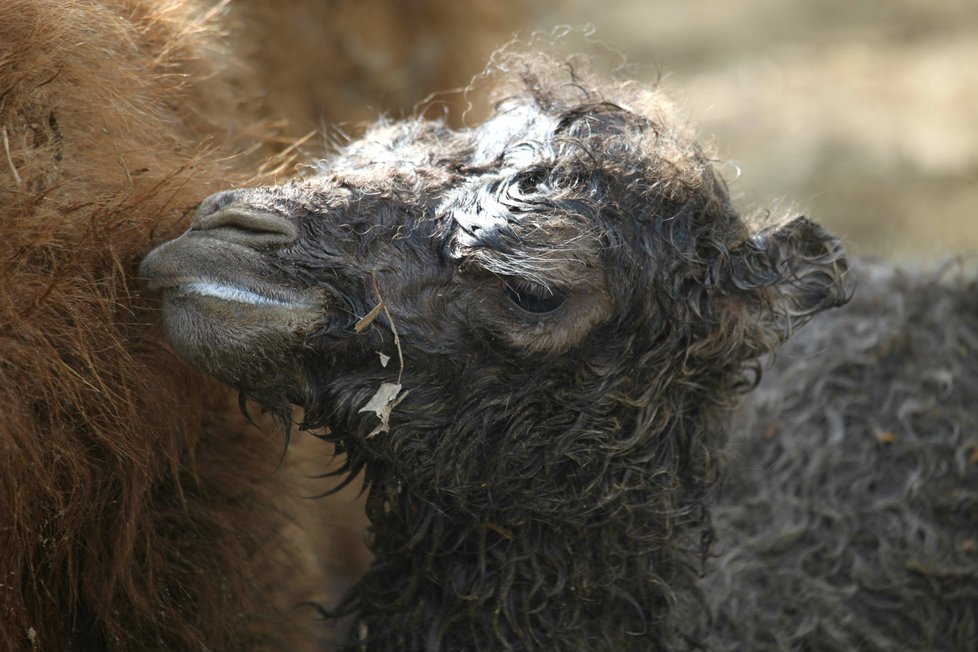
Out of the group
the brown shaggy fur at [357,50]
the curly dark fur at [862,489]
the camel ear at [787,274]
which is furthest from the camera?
the brown shaggy fur at [357,50]

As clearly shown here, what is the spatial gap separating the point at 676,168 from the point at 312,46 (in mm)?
2275

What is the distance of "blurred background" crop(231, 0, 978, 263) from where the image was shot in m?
4.25

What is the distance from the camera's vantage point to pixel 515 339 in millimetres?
2150

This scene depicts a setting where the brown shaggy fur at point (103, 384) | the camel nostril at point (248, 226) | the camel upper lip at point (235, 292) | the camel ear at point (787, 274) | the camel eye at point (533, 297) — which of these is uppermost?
the camel ear at point (787, 274)

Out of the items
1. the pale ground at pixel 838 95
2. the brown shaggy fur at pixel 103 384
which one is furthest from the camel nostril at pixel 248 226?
the pale ground at pixel 838 95

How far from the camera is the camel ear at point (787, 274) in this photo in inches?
95.1

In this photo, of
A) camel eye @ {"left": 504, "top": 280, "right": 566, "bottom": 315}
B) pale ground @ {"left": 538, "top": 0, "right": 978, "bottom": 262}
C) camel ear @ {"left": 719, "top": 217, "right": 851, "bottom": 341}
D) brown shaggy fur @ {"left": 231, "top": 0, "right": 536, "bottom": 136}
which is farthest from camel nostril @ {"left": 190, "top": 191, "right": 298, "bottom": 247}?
pale ground @ {"left": 538, "top": 0, "right": 978, "bottom": 262}

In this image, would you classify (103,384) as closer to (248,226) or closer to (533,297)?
(248,226)

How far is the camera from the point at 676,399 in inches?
93.1

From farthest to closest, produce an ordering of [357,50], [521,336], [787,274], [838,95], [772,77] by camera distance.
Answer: [772,77] < [838,95] < [357,50] < [787,274] < [521,336]

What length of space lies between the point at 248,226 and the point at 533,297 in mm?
570

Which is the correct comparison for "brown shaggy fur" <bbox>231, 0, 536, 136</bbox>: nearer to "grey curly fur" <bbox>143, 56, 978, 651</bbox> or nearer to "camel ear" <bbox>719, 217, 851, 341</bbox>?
"grey curly fur" <bbox>143, 56, 978, 651</bbox>

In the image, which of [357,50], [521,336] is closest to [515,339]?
[521,336]

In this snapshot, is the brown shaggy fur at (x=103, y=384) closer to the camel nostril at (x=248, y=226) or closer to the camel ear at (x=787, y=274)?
the camel nostril at (x=248, y=226)
